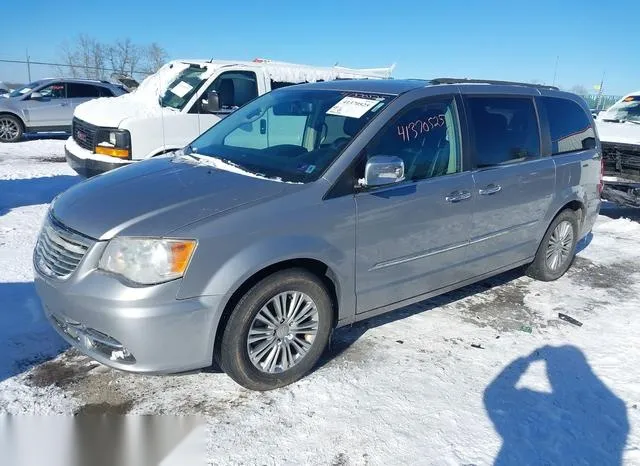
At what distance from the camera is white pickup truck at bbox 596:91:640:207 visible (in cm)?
756

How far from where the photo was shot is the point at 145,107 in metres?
7.32

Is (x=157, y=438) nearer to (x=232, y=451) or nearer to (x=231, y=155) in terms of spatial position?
(x=232, y=451)

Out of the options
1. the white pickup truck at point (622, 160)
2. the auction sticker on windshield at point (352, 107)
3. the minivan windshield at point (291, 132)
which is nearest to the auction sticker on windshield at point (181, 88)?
the minivan windshield at point (291, 132)

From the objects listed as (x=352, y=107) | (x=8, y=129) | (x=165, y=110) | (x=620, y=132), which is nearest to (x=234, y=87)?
(x=165, y=110)

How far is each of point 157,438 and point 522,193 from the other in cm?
344

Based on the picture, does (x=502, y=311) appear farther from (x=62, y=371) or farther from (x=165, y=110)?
(x=165, y=110)

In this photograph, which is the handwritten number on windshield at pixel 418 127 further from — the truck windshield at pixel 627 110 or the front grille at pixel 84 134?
the truck windshield at pixel 627 110

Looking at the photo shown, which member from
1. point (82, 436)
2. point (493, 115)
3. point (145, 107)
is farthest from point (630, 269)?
point (145, 107)

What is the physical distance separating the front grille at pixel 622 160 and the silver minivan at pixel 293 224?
13.0 feet

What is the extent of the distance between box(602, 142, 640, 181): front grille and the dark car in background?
12.3 m

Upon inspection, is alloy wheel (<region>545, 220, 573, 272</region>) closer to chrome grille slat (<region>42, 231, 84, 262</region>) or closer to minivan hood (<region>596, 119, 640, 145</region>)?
minivan hood (<region>596, 119, 640, 145</region>)

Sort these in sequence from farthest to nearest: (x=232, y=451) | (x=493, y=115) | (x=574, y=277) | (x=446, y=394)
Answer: (x=574, y=277), (x=493, y=115), (x=446, y=394), (x=232, y=451)

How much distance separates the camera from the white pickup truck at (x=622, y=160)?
7.56 m

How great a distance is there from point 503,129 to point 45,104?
44.3 feet
